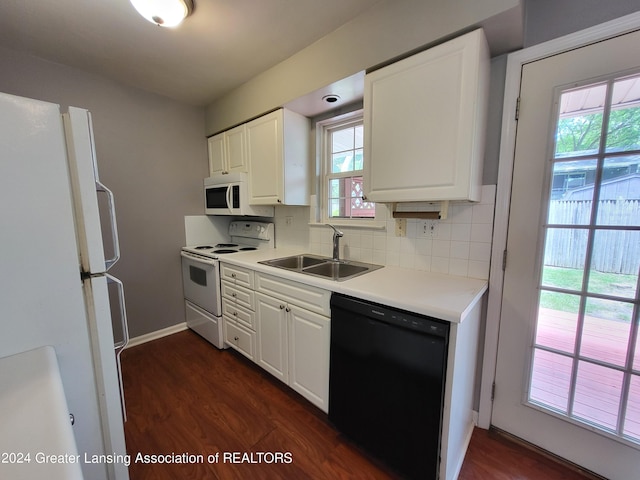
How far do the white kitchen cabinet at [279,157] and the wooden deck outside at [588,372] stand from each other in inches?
74.6

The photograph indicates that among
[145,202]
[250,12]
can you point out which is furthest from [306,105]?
[145,202]

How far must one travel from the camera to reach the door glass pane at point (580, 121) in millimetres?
1219

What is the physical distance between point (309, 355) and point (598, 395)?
1483 mm

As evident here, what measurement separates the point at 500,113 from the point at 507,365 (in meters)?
1.43

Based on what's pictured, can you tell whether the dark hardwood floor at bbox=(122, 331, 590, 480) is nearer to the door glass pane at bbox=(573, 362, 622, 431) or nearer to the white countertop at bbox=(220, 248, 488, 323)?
the door glass pane at bbox=(573, 362, 622, 431)

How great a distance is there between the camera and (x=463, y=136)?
4.20 feet

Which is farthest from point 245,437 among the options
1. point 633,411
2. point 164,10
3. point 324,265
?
point 164,10

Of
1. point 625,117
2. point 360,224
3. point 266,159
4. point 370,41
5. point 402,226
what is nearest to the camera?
point 625,117

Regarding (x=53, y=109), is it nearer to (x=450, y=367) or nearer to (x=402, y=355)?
(x=402, y=355)

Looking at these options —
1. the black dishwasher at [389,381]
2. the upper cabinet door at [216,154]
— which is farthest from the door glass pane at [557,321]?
the upper cabinet door at [216,154]

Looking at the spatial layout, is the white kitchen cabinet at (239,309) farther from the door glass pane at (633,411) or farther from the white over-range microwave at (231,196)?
the door glass pane at (633,411)

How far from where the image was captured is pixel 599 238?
1.24 metres

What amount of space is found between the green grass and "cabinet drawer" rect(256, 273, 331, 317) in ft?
3.85

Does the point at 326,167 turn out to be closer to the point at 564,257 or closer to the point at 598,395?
the point at 564,257
